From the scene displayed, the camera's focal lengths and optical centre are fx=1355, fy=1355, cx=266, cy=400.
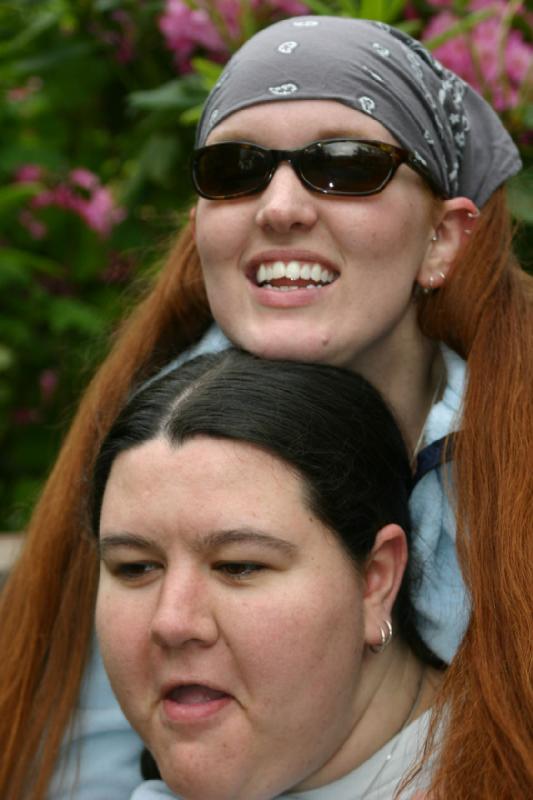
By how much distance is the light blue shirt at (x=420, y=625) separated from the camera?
2.41m

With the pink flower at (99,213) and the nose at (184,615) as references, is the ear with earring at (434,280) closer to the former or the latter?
the nose at (184,615)

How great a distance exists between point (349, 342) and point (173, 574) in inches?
21.3

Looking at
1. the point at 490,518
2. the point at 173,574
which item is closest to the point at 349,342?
the point at 490,518

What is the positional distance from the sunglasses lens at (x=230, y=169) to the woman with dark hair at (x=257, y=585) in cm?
31

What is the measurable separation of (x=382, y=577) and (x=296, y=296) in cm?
51

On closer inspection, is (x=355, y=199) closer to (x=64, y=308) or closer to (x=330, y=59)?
(x=330, y=59)

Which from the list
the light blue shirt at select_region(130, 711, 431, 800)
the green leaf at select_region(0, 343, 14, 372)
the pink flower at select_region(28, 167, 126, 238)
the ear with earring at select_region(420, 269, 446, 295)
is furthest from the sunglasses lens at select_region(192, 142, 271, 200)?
the pink flower at select_region(28, 167, 126, 238)

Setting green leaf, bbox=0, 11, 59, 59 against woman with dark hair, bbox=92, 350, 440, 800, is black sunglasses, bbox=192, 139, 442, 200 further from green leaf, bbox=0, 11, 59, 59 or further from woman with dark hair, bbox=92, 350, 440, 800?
green leaf, bbox=0, 11, 59, 59

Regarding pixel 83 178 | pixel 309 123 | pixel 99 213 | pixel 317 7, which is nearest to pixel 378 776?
pixel 309 123

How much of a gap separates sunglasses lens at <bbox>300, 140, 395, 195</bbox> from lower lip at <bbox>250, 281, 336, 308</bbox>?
17cm

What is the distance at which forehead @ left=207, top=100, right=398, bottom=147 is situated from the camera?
2357 mm

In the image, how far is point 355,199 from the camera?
7.75 ft

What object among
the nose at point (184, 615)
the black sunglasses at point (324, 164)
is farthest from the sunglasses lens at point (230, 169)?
the nose at point (184, 615)

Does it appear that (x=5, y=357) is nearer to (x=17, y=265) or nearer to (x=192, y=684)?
(x=17, y=265)
